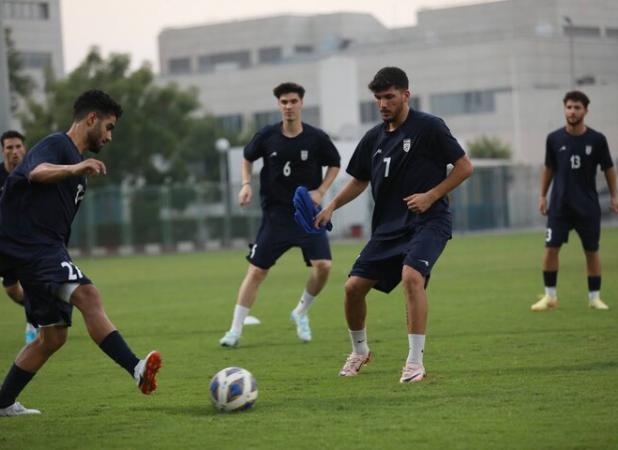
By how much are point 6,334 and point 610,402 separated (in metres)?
9.93

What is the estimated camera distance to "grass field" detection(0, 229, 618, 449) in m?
7.77

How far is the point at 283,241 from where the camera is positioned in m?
13.7

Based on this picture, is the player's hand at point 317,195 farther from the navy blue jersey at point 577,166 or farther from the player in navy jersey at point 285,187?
the navy blue jersey at point 577,166

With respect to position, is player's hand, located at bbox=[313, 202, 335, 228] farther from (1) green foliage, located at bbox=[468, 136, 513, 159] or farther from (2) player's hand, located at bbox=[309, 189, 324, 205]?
(1) green foliage, located at bbox=[468, 136, 513, 159]

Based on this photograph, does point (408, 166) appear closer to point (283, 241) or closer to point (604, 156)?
point (283, 241)

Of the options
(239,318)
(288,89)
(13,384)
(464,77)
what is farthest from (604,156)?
(464,77)

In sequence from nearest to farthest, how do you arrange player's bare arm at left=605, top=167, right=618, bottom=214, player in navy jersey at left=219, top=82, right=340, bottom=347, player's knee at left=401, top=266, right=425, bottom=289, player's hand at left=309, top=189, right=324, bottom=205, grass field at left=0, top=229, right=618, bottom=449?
grass field at left=0, top=229, right=618, bottom=449
player's knee at left=401, top=266, right=425, bottom=289
player's hand at left=309, top=189, right=324, bottom=205
player in navy jersey at left=219, top=82, right=340, bottom=347
player's bare arm at left=605, top=167, right=618, bottom=214

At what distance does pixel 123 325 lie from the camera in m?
17.1

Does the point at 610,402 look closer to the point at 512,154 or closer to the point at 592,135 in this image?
the point at 592,135

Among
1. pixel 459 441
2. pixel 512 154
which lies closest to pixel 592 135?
pixel 459 441

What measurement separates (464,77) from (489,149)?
6.99 m

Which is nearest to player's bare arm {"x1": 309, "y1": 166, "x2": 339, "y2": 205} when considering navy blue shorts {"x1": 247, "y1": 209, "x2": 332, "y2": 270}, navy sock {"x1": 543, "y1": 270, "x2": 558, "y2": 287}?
navy blue shorts {"x1": 247, "y1": 209, "x2": 332, "y2": 270}

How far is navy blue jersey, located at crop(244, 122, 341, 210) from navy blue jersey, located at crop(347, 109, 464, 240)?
3321 mm

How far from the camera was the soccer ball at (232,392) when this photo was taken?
880 cm
